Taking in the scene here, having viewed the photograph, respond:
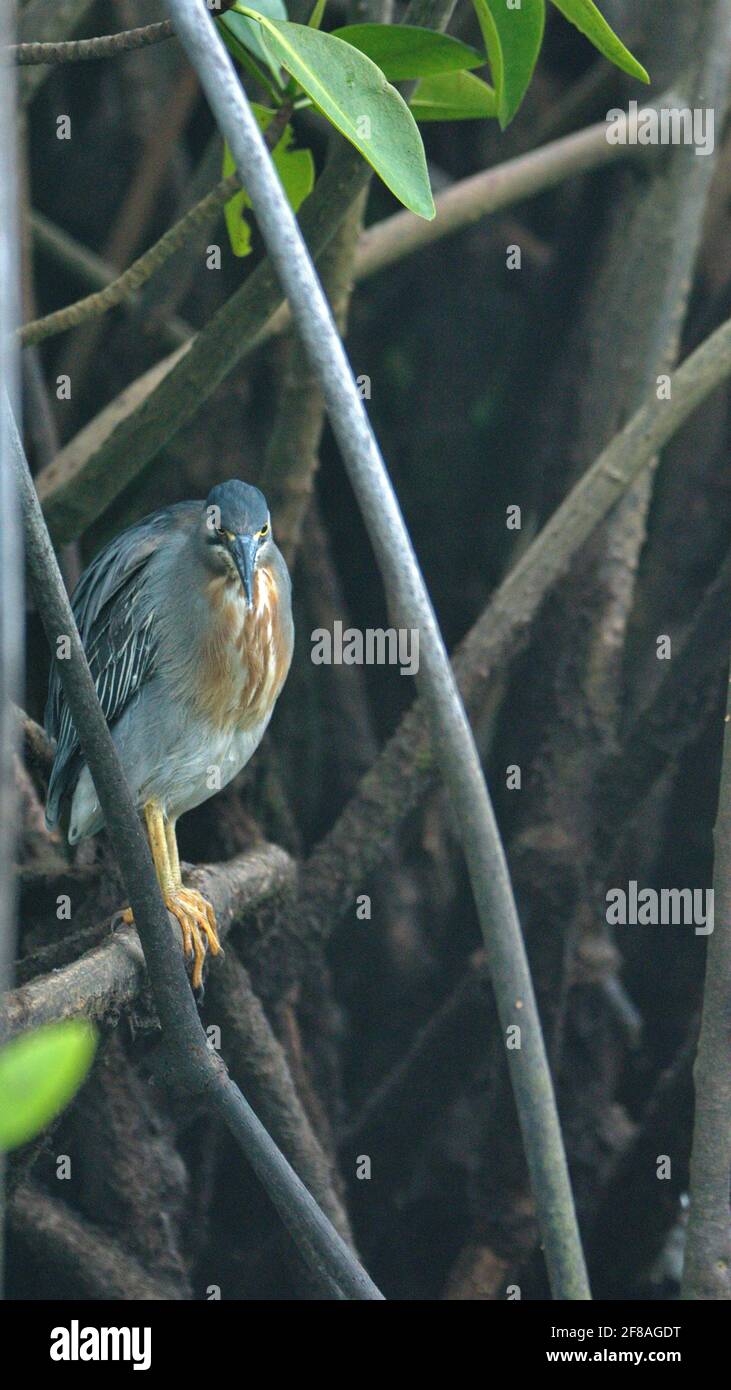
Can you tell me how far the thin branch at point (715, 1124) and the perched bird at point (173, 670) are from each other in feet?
3.20

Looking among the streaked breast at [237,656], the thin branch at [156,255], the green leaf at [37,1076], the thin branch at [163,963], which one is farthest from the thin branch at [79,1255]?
the green leaf at [37,1076]

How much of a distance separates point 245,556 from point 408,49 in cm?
83

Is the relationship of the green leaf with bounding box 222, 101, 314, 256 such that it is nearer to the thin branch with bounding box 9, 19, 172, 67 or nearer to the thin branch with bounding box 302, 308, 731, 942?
the thin branch with bounding box 9, 19, 172, 67

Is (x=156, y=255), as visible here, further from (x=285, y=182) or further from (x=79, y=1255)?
(x=79, y=1255)

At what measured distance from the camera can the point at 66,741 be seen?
242 centimetres

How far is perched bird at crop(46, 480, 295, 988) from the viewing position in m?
2.47

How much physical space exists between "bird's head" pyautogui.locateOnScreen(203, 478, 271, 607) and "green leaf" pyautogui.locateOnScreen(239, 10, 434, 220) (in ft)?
2.71

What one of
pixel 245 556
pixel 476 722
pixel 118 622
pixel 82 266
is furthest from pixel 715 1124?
pixel 82 266

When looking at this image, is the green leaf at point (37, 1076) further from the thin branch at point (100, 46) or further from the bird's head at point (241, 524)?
the bird's head at point (241, 524)

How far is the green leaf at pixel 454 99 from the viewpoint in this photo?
2.17m

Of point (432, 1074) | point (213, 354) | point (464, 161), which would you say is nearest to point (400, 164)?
point (213, 354)

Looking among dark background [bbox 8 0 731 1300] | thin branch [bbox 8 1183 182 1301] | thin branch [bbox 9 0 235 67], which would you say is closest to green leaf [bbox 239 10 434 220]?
thin branch [bbox 9 0 235 67]

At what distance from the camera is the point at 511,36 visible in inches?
73.0

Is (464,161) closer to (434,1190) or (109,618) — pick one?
(109,618)
